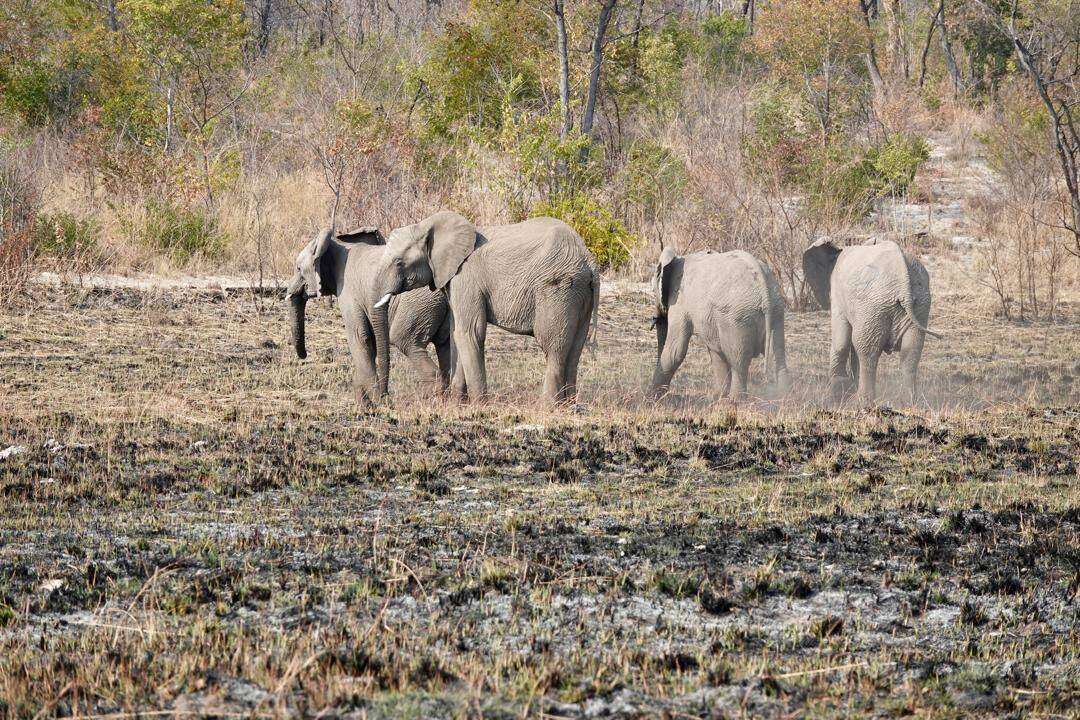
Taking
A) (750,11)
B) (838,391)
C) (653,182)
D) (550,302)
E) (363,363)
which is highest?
(750,11)

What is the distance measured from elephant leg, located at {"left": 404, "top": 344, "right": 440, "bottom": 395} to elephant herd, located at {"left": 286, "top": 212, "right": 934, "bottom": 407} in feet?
0.04

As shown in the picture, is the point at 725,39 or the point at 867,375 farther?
the point at 725,39

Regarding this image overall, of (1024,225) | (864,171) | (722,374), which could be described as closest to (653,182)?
(864,171)

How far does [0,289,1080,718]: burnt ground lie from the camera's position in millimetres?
4602

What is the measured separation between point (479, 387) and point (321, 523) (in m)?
4.24

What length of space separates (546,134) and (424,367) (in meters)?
8.19

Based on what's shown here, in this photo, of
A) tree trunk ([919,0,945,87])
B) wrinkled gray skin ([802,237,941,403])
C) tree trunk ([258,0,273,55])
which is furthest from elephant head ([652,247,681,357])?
tree trunk ([258,0,273,55])

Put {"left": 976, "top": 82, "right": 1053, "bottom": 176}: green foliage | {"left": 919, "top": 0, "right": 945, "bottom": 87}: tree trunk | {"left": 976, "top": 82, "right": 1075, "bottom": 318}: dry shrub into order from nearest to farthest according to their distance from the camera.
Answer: {"left": 976, "top": 82, "right": 1075, "bottom": 318}: dry shrub, {"left": 976, "top": 82, "right": 1053, "bottom": 176}: green foliage, {"left": 919, "top": 0, "right": 945, "bottom": 87}: tree trunk

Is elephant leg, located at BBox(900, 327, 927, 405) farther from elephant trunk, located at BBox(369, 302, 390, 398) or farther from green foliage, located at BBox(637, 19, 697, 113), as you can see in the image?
green foliage, located at BBox(637, 19, 697, 113)

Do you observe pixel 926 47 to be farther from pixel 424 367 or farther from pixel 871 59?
→ pixel 424 367

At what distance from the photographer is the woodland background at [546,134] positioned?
1903cm

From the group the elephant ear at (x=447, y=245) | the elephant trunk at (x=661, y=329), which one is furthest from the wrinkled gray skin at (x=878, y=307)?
the elephant ear at (x=447, y=245)

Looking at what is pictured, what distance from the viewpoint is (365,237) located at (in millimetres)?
12180

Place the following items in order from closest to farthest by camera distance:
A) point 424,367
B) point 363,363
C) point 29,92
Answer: point 363,363 → point 424,367 → point 29,92
